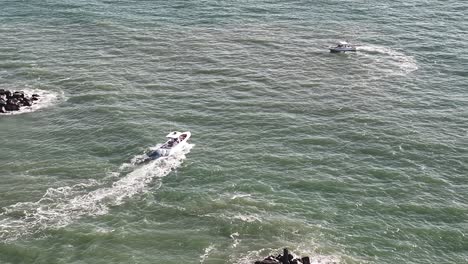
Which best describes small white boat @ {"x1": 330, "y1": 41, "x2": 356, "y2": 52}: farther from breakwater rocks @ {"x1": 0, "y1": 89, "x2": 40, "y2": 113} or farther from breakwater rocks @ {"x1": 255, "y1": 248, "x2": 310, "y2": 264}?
breakwater rocks @ {"x1": 255, "y1": 248, "x2": 310, "y2": 264}

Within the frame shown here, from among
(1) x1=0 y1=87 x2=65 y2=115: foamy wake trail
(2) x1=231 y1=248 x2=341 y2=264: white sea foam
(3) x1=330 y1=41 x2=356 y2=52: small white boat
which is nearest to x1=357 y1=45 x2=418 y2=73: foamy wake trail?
(3) x1=330 y1=41 x2=356 y2=52: small white boat

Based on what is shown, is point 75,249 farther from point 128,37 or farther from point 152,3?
point 152,3

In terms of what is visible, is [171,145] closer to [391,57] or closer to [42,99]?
[42,99]

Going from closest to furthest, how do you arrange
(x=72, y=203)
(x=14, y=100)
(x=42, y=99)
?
(x=72, y=203) < (x=14, y=100) < (x=42, y=99)

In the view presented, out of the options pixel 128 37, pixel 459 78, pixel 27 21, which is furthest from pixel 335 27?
pixel 27 21

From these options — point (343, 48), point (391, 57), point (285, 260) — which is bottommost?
point (285, 260)

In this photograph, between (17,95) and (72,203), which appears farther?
(17,95)

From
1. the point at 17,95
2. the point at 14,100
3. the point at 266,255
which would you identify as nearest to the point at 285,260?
the point at 266,255
